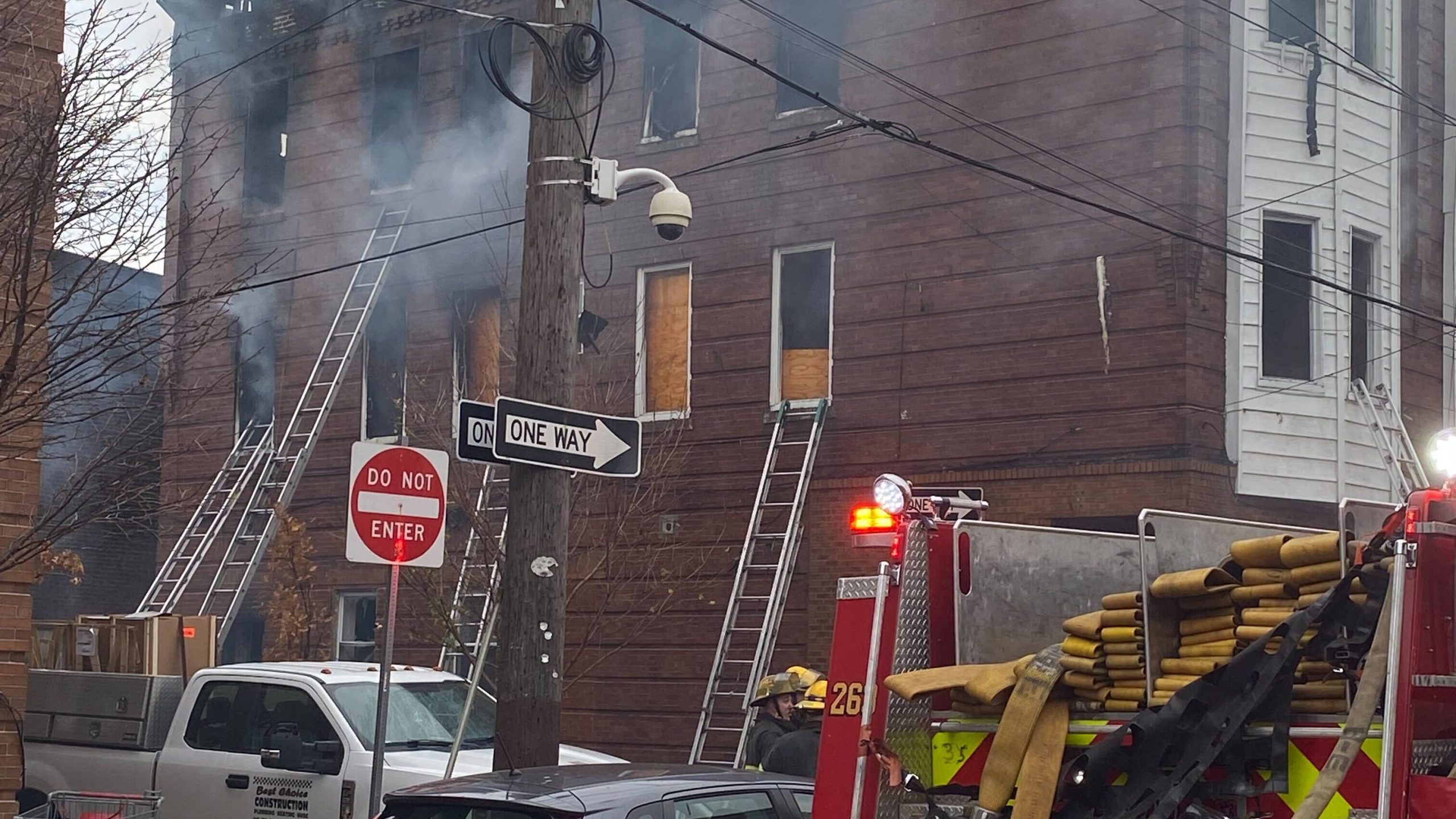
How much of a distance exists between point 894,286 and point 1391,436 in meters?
4.92

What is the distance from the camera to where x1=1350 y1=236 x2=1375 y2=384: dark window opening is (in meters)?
16.3

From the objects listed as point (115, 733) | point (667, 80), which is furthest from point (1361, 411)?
point (115, 733)

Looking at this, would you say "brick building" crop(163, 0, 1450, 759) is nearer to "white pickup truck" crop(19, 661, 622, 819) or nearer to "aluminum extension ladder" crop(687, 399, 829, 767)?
"aluminum extension ladder" crop(687, 399, 829, 767)

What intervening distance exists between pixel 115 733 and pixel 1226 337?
9.90m

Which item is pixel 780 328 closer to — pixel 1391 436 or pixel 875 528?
pixel 1391 436

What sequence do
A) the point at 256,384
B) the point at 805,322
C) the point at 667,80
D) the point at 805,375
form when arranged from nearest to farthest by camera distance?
the point at 805,375 < the point at 805,322 < the point at 667,80 < the point at 256,384

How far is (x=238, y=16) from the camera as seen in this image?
22.5 meters

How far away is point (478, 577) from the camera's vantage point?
16094 millimetres

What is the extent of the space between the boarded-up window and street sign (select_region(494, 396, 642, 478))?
9514mm

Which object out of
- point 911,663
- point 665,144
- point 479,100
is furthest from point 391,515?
point 479,100

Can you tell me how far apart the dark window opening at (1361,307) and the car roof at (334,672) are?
32.0ft

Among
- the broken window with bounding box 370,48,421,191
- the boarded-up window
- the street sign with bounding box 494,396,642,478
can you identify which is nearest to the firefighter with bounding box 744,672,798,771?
the street sign with bounding box 494,396,642,478

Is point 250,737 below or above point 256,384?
below

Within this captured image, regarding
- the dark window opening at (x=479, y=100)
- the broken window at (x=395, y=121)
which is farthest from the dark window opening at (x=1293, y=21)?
the broken window at (x=395, y=121)
